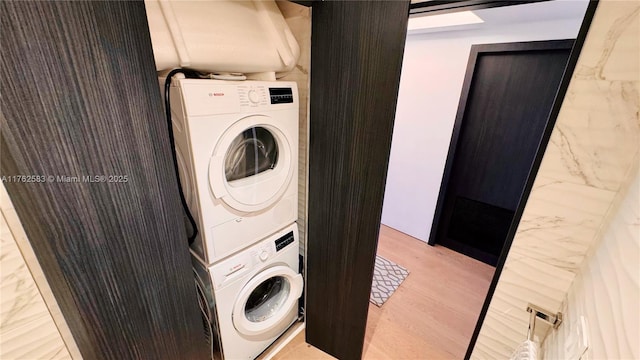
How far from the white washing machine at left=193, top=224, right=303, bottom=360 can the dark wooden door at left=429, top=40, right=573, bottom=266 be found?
1.76 metres

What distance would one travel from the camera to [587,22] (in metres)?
0.69

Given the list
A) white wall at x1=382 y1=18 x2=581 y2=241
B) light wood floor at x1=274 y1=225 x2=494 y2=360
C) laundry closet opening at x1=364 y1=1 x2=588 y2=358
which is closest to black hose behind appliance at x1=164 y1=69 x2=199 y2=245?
light wood floor at x1=274 y1=225 x2=494 y2=360

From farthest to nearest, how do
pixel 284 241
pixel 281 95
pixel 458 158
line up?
pixel 458 158, pixel 284 241, pixel 281 95

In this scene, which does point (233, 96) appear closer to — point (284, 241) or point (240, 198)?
point (240, 198)

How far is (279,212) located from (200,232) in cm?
42

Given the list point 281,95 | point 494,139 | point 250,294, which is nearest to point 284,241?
point 250,294

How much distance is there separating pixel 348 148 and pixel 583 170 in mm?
796

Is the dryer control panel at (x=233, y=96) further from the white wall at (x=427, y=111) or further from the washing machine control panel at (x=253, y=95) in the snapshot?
the white wall at (x=427, y=111)

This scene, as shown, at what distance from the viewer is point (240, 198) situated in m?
1.14

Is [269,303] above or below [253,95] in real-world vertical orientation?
below

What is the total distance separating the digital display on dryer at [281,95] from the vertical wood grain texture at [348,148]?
0.12 meters

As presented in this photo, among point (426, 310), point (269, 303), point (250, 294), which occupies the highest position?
point (250, 294)

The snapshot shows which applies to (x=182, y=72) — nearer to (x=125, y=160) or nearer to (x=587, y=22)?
(x=125, y=160)

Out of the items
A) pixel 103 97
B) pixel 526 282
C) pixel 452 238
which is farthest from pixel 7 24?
pixel 452 238
